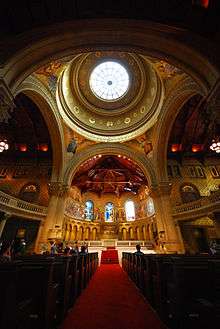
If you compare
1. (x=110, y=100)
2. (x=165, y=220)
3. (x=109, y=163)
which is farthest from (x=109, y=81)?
(x=165, y=220)

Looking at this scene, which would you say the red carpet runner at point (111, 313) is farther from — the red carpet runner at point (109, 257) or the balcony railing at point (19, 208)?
the red carpet runner at point (109, 257)

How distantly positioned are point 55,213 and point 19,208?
290 centimetres

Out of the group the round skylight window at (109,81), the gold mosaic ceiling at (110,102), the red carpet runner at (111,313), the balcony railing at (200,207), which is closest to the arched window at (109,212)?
the gold mosaic ceiling at (110,102)

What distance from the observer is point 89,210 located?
81.1 feet

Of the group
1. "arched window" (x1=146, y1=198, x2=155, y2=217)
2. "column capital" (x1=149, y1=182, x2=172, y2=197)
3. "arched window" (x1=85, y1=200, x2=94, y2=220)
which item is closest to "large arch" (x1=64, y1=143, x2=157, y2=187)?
"column capital" (x1=149, y1=182, x2=172, y2=197)

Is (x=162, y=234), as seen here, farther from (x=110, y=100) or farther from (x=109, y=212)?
(x=110, y=100)

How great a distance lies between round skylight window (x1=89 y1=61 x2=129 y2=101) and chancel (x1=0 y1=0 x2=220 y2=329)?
120 millimetres

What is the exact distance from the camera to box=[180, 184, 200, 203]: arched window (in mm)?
16188

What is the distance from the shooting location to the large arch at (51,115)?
34.6 feet

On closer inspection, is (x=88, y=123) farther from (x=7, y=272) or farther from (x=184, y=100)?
(x=7, y=272)

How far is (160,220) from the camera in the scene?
14156 millimetres

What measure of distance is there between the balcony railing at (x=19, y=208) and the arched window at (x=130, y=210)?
1377 cm

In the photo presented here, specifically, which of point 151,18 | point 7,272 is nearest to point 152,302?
point 7,272

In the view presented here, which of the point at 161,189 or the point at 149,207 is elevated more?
the point at 149,207
